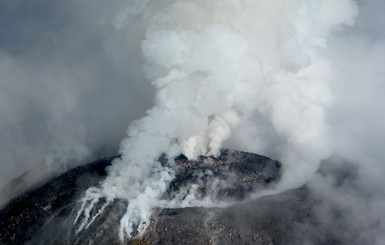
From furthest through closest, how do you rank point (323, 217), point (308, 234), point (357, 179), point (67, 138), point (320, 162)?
point (67, 138) < point (320, 162) < point (357, 179) < point (323, 217) < point (308, 234)

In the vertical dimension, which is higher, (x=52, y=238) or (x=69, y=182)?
(x=69, y=182)

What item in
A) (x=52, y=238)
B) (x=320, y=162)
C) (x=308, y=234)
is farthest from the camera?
(x=320, y=162)

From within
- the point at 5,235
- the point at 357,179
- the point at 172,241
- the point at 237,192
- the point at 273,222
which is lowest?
the point at 5,235

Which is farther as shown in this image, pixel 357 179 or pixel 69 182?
pixel 357 179

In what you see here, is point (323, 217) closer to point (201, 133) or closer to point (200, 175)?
point (200, 175)

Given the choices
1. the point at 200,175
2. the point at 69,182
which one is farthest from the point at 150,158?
the point at 69,182

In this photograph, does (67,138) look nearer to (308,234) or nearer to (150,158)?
(150,158)
